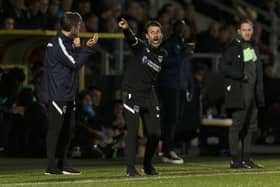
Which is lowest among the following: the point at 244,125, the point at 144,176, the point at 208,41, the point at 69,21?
the point at 144,176

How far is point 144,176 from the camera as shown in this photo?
1548cm

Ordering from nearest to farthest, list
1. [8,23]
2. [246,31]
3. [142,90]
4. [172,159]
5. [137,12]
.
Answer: [142,90] < [246,31] < [172,159] < [8,23] < [137,12]

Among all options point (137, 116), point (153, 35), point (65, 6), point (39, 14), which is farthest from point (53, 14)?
point (137, 116)

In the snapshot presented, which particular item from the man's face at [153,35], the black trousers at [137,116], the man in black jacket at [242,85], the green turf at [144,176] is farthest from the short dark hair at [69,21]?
the man in black jacket at [242,85]

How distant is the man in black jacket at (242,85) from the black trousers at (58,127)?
2.58 m

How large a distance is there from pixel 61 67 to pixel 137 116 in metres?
1.21

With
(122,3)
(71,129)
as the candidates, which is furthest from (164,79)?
(122,3)

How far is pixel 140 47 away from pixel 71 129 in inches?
59.4

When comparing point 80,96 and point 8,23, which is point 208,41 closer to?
point 80,96

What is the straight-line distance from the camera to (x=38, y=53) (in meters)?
22.4

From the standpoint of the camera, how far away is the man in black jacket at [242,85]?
1727cm

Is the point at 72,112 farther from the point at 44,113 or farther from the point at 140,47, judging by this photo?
the point at 44,113

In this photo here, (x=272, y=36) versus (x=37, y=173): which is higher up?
(x=272, y=36)

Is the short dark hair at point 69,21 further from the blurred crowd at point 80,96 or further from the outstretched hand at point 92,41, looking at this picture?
the blurred crowd at point 80,96
